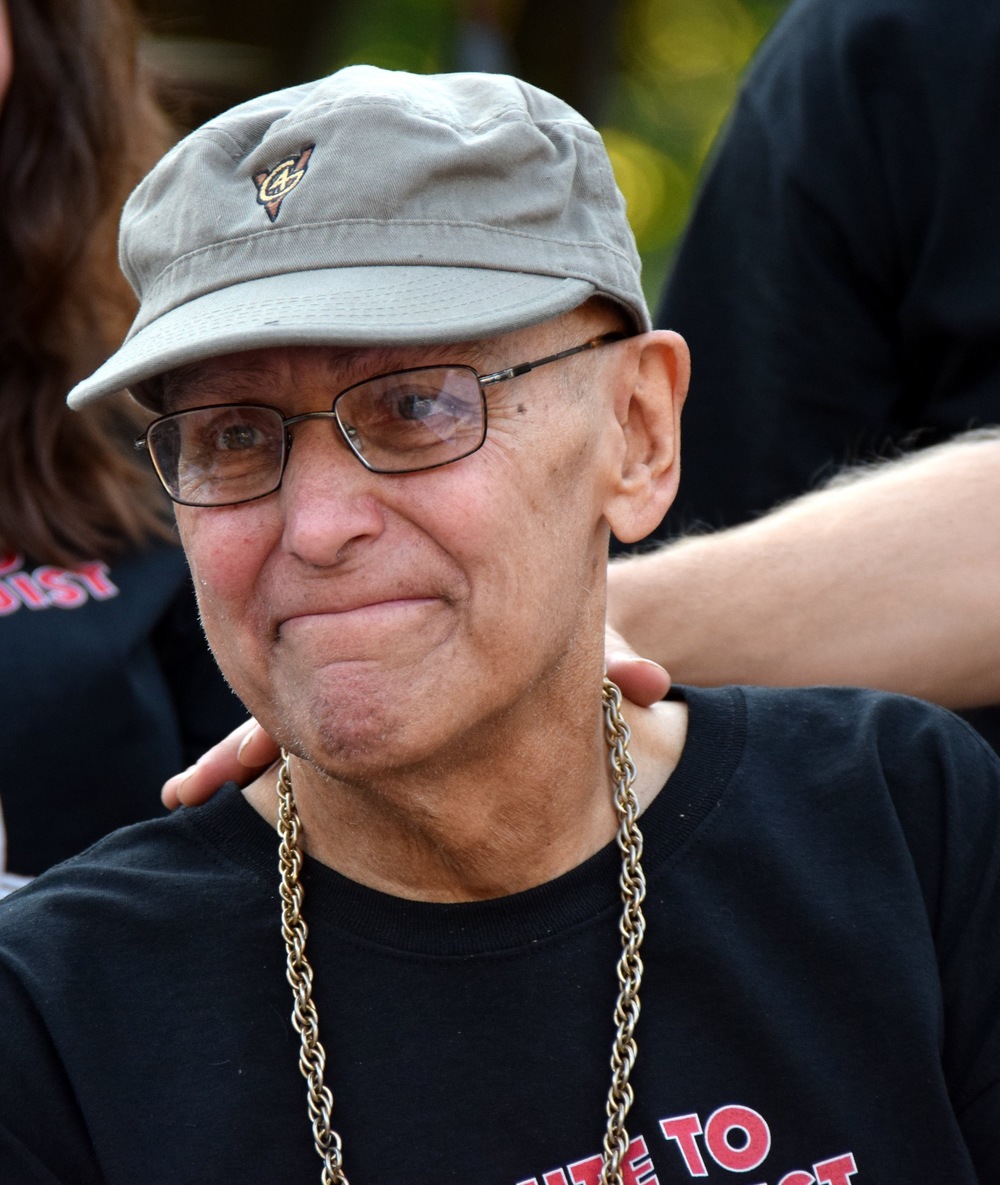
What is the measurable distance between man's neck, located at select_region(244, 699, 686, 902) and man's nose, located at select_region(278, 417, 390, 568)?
316mm

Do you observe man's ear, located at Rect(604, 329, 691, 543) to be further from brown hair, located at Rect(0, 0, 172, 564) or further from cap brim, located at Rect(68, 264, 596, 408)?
brown hair, located at Rect(0, 0, 172, 564)

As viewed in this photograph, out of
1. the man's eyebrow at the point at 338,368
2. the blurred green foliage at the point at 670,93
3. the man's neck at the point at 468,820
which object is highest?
the man's eyebrow at the point at 338,368

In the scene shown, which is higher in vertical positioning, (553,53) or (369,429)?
(369,429)

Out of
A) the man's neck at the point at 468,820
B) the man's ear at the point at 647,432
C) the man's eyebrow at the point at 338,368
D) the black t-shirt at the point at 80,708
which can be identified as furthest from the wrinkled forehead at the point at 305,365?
the black t-shirt at the point at 80,708

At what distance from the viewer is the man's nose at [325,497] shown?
5.82ft

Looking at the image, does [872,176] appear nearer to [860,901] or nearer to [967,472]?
[967,472]

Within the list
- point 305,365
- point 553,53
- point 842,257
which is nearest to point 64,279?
point 842,257

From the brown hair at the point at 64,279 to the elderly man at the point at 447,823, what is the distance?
3.81 feet

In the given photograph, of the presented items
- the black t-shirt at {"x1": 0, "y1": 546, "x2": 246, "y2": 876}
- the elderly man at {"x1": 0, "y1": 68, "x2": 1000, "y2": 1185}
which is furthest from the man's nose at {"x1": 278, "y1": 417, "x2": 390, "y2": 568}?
the black t-shirt at {"x1": 0, "y1": 546, "x2": 246, "y2": 876}

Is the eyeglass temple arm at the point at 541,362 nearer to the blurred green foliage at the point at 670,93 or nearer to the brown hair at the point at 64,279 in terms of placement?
the brown hair at the point at 64,279

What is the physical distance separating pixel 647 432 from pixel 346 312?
53cm

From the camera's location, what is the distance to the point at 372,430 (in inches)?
71.5

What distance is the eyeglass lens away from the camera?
5.95 ft

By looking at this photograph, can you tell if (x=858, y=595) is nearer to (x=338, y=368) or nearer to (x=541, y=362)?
(x=541, y=362)
